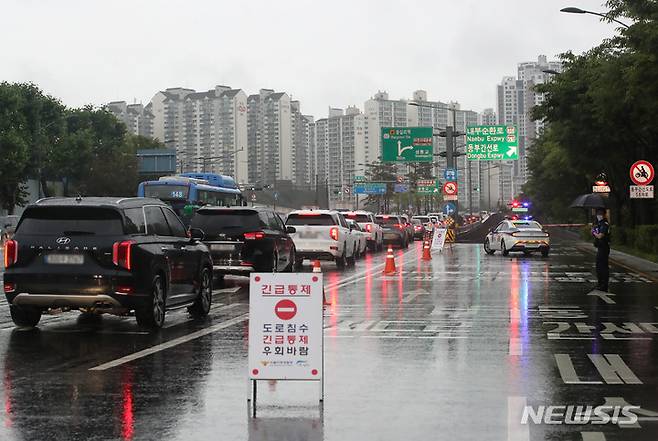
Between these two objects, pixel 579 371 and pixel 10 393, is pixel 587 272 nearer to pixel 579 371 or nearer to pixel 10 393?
pixel 579 371

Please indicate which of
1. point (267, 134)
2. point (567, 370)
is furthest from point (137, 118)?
point (567, 370)

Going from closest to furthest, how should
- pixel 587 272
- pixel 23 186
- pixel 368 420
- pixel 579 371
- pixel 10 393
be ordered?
pixel 368 420 → pixel 10 393 → pixel 579 371 → pixel 587 272 → pixel 23 186

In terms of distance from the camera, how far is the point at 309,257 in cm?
3198

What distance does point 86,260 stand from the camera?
13.1m

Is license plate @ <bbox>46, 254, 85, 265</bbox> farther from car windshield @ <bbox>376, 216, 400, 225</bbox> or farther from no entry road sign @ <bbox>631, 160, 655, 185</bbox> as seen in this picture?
car windshield @ <bbox>376, 216, 400, 225</bbox>

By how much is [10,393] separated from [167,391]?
4.56 feet

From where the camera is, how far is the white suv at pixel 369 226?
44.9 metres

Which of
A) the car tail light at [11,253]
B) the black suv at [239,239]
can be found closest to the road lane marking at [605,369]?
the car tail light at [11,253]

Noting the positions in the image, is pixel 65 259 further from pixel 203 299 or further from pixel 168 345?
pixel 203 299

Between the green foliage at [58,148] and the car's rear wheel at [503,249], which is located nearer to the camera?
the car's rear wheel at [503,249]

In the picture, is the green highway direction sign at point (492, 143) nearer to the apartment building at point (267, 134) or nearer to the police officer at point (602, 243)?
the police officer at point (602, 243)

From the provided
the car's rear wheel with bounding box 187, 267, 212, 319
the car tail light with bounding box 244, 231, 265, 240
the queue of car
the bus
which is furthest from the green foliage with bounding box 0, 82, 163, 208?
the queue of car

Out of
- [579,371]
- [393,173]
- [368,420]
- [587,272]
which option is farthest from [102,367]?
[393,173]

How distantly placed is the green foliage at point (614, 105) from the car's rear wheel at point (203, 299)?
42.9 ft
